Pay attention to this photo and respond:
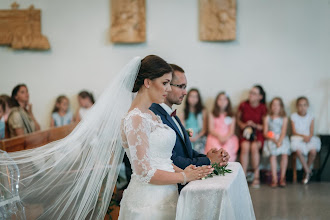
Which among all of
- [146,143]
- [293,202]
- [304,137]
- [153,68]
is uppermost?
[153,68]

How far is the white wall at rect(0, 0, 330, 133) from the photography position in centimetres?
718

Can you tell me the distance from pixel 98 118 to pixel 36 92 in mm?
5354

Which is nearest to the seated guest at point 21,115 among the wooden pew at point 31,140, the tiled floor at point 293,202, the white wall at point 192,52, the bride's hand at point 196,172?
the white wall at point 192,52

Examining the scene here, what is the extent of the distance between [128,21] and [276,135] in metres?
2.85

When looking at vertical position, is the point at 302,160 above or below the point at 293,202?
above

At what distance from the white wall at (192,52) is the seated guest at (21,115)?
484 mm

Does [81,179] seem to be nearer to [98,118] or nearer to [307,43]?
[98,118]

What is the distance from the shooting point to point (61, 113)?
7750 mm

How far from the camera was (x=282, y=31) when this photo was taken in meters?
7.25

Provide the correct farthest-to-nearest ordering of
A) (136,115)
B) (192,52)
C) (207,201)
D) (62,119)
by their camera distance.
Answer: (62,119) < (192,52) < (136,115) < (207,201)

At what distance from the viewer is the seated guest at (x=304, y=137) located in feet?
22.2

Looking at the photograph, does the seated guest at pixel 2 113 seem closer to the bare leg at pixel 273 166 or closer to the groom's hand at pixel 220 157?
the bare leg at pixel 273 166

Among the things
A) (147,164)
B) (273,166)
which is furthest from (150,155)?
(273,166)

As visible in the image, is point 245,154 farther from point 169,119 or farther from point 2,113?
point 169,119
